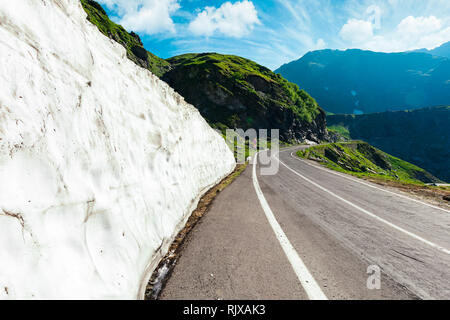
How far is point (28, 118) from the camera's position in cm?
196

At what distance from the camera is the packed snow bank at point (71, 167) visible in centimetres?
173

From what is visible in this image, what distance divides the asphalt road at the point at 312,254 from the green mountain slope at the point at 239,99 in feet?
189

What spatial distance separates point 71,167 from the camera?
2328 mm

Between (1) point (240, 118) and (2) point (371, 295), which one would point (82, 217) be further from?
(1) point (240, 118)

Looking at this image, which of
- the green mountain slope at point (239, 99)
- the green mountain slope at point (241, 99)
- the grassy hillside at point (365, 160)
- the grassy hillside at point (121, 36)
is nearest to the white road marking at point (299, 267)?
the grassy hillside at point (365, 160)

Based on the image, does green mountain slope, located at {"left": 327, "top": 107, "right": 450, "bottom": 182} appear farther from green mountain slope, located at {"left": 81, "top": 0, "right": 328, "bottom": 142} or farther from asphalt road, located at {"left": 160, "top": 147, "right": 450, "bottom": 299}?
asphalt road, located at {"left": 160, "top": 147, "right": 450, "bottom": 299}

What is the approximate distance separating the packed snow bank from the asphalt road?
0.81m

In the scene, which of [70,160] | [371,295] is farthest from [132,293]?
[371,295]

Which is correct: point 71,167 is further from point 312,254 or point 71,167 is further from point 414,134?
point 414,134

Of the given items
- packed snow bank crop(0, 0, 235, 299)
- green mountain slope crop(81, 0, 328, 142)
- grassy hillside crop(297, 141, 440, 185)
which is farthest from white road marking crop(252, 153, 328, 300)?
green mountain slope crop(81, 0, 328, 142)

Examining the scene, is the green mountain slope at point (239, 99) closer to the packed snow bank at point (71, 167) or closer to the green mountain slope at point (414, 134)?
the packed snow bank at point (71, 167)

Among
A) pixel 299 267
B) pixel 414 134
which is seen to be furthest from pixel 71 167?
pixel 414 134

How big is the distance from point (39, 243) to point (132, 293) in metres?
1.15

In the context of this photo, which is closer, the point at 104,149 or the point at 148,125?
the point at 104,149
